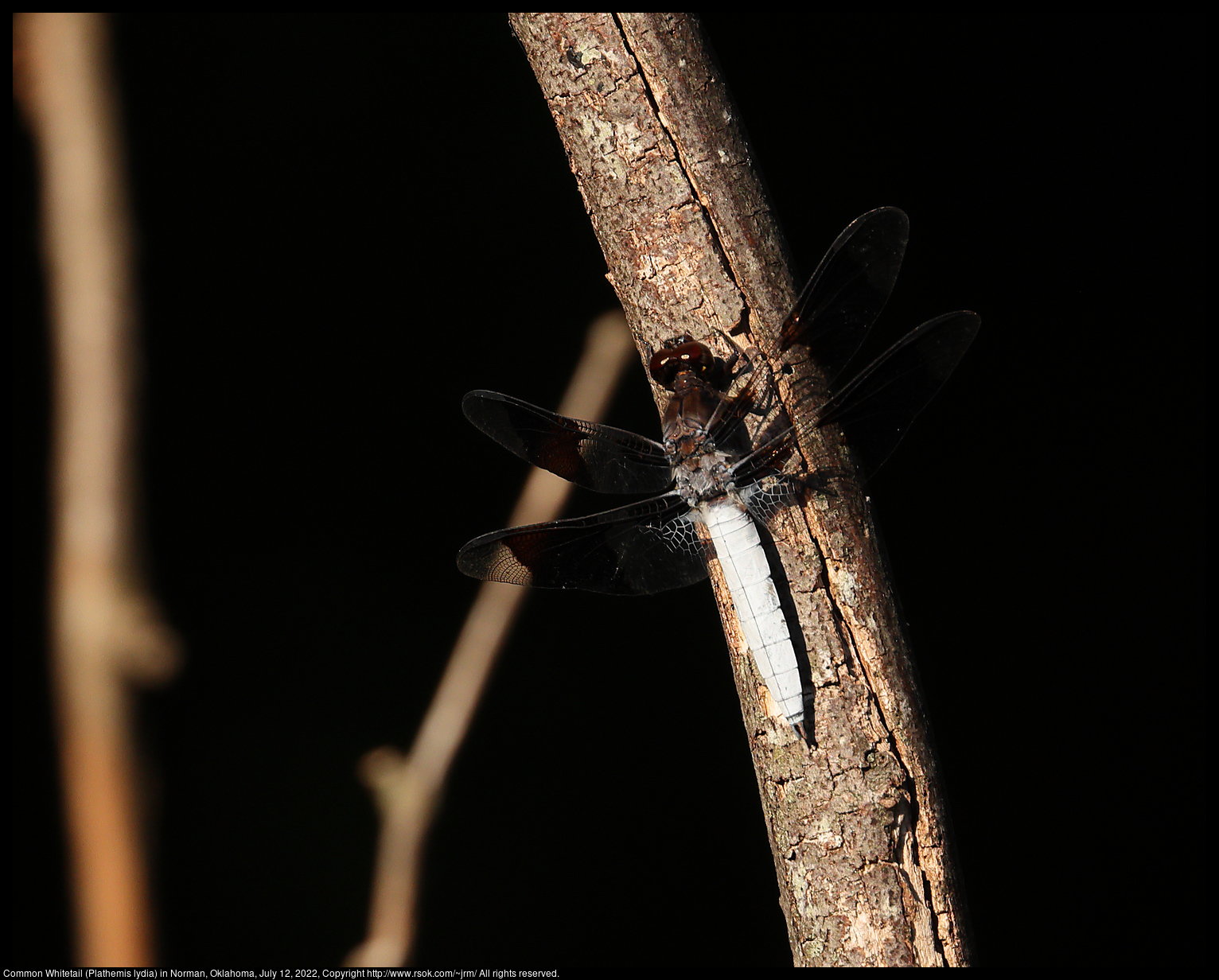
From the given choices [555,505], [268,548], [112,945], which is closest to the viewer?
[112,945]

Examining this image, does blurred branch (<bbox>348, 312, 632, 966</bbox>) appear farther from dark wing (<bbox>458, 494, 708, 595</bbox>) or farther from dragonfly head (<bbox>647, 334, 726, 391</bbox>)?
dragonfly head (<bbox>647, 334, 726, 391</bbox>)

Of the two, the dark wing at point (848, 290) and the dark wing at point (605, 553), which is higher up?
the dark wing at point (848, 290)

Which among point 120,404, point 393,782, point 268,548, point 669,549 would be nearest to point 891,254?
point 669,549

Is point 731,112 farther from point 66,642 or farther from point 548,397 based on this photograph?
point 66,642

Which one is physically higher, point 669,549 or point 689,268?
point 689,268

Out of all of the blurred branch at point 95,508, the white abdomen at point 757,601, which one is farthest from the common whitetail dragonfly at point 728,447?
the blurred branch at point 95,508

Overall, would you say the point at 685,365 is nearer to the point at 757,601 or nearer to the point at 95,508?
the point at 757,601

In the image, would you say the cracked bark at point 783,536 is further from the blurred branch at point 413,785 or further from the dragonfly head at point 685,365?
the blurred branch at point 413,785

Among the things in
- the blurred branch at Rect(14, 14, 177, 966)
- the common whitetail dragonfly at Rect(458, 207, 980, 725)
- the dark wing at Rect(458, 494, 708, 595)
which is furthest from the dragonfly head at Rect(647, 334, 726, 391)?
the blurred branch at Rect(14, 14, 177, 966)
